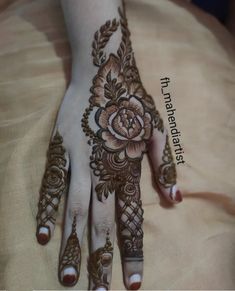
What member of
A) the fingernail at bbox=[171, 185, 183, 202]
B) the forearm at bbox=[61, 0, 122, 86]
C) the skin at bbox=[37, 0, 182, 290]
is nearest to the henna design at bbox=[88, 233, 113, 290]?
the skin at bbox=[37, 0, 182, 290]

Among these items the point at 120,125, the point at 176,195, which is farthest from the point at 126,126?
the point at 176,195

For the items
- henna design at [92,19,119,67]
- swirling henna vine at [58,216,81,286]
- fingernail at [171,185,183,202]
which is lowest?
swirling henna vine at [58,216,81,286]

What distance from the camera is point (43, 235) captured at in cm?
67

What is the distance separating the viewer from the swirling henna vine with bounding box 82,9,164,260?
0.73 metres

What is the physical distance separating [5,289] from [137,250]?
20 cm

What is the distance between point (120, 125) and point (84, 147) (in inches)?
2.8

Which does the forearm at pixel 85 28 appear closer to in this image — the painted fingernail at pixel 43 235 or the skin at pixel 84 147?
the skin at pixel 84 147

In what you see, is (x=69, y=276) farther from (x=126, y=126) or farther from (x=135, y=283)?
(x=126, y=126)

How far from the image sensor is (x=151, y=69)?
2.64ft

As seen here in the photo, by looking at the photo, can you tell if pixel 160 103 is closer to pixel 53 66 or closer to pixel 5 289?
pixel 53 66

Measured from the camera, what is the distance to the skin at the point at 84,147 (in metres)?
0.68

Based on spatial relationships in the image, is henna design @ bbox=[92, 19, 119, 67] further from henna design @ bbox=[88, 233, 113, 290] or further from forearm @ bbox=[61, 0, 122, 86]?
henna design @ bbox=[88, 233, 113, 290]

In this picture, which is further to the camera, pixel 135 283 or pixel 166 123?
pixel 166 123

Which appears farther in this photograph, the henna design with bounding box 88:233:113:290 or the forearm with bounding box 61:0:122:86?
the forearm with bounding box 61:0:122:86
